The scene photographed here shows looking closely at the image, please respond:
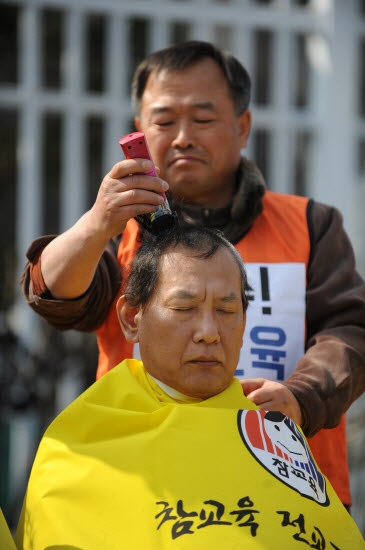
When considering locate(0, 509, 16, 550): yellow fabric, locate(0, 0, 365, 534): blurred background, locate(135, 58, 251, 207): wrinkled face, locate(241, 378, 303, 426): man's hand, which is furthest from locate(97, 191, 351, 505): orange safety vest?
locate(0, 0, 365, 534): blurred background

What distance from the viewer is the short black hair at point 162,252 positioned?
2.58m

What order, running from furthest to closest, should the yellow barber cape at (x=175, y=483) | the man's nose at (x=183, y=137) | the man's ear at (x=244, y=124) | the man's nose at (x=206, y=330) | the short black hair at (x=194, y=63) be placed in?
the man's ear at (x=244, y=124) → the short black hair at (x=194, y=63) → the man's nose at (x=183, y=137) → the man's nose at (x=206, y=330) → the yellow barber cape at (x=175, y=483)

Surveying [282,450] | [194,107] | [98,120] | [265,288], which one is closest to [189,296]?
[282,450]

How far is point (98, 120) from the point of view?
601 centimetres

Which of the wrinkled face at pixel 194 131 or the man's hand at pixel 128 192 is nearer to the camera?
the man's hand at pixel 128 192

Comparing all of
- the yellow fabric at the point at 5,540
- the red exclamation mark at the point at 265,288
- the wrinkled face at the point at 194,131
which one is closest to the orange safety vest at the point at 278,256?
the red exclamation mark at the point at 265,288

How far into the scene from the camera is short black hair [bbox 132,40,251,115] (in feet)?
10.3

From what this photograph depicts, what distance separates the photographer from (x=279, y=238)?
313 centimetres

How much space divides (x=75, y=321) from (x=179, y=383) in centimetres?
54

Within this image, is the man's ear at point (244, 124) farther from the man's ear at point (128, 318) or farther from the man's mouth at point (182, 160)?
the man's ear at point (128, 318)

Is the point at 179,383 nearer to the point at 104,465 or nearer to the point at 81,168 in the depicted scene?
the point at 104,465

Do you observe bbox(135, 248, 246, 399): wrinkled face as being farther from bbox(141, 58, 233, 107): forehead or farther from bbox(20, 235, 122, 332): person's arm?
bbox(141, 58, 233, 107): forehead

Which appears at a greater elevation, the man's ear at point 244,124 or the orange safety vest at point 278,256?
the man's ear at point 244,124

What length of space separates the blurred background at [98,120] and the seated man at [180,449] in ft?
9.87
